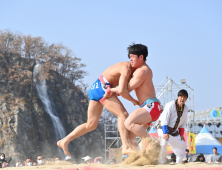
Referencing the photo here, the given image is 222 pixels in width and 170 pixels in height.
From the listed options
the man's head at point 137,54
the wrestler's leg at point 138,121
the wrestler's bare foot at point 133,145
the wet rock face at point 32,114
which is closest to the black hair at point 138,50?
the man's head at point 137,54

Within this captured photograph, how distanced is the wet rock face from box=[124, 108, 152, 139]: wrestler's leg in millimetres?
22450

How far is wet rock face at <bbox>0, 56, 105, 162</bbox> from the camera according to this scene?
2630cm

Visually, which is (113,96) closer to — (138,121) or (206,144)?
(138,121)

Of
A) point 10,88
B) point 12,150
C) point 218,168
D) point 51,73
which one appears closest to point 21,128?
point 12,150

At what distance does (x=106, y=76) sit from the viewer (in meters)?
4.80

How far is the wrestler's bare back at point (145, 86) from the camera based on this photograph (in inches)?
174

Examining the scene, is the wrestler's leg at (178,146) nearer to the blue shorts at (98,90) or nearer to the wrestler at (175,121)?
the wrestler at (175,121)

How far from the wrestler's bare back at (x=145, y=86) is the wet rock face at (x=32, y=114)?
22.3m

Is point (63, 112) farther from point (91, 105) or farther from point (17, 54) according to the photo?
point (91, 105)

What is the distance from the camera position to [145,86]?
4.49 metres

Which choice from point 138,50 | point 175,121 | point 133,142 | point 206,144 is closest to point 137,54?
point 138,50

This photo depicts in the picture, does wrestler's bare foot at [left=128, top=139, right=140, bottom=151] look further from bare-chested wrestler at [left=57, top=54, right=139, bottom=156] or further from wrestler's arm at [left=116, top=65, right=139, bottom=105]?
wrestler's arm at [left=116, top=65, right=139, bottom=105]

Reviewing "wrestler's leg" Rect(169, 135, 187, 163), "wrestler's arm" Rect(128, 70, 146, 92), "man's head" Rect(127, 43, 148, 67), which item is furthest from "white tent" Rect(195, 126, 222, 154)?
"wrestler's arm" Rect(128, 70, 146, 92)

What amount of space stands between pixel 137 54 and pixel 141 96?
0.62 meters
